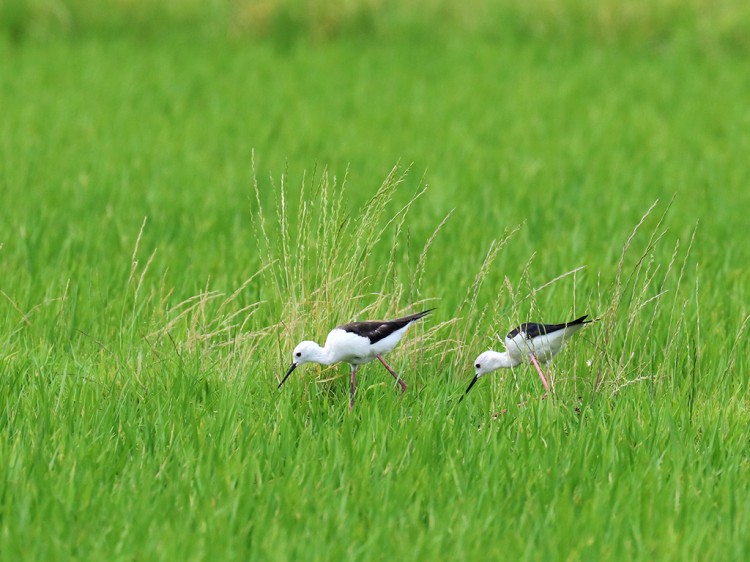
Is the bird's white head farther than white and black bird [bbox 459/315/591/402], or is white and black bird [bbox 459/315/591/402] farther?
white and black bird [bbox 459/315/591/402]

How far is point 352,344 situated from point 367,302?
5.20 feet

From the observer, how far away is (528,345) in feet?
15.3

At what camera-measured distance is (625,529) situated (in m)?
3.83

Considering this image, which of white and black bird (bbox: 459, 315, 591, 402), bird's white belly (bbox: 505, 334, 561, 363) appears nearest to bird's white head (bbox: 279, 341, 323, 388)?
white and black bird (bbox: 459, 315, 591, 402)

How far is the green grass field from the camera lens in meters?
3.87

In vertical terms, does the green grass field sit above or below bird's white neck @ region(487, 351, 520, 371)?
below

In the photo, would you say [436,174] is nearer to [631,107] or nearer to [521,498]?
[631,107]

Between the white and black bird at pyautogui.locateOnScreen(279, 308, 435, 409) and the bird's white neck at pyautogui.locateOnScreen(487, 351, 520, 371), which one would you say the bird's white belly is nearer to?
the bird's white neck at pyautogui.locateOnScreen(487, 351, 520, 371)

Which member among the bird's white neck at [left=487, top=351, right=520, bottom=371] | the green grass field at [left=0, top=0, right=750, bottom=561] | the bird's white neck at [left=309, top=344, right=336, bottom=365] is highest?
the bird's white neck at [left=309, top=344, right=336, bottom=365]

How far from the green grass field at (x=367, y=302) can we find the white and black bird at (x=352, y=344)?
0.73 ft

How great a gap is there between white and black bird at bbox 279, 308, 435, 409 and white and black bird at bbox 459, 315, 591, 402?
37cm

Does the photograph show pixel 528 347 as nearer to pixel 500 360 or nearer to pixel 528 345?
pixel 528 345

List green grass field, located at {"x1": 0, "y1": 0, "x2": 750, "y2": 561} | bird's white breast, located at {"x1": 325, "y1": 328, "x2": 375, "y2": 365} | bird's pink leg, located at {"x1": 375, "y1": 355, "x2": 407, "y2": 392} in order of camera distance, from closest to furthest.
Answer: green grass field, located at {"x1": 0, "y1": 0, "x2": 750, "y2": 561}, bird's white breast, located at {"x1": 325, "y1": 328, "x2": 375, "y2": 365}, bird's pink leg, located at {"x1": 375, "y1": 355, "x2": 407, "y2": 392}

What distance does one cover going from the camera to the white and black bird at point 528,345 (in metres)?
4.66
